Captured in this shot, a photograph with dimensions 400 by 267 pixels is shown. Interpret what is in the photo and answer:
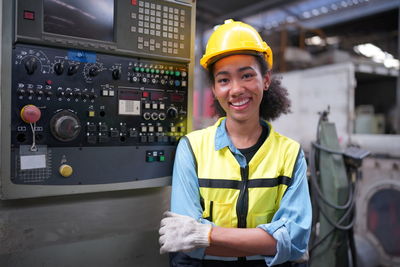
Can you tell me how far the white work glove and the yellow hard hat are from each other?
0.55m

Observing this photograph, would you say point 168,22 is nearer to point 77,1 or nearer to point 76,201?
point 77,1

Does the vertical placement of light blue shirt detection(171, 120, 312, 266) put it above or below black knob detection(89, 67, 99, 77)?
below

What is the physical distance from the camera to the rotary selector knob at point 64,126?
3.19ft

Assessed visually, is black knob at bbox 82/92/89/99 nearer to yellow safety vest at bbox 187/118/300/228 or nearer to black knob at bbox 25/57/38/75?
black knob at bbox 25/57/38/75

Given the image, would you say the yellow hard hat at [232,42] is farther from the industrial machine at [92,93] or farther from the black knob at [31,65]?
the black knob at [31,65]

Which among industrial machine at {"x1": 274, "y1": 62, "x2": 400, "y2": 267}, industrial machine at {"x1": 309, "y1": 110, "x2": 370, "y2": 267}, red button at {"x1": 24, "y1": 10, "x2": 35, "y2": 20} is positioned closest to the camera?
red button at {"x1": 24, "y1": 10, "x2": 35, "y2": 20}

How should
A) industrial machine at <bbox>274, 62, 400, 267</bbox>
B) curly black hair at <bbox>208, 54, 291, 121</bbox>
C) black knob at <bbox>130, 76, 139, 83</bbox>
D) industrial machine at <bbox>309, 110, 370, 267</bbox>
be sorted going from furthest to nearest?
industrial machine at <bbox>274, 62, 400, 267</bbox>
industrial machine at <bbox>309, 110, 370, 267</bbox>
curly black hair at <bbox>208, 54, 291, 121</bbox>
black knob at <bbox>130, 76, 139, 83</bbox>

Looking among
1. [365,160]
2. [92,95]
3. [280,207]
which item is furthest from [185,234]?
[365,160]

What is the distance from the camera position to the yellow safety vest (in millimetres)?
1023

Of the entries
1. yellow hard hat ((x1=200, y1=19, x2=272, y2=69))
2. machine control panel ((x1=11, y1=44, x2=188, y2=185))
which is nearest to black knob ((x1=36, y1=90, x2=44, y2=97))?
machine control panel ((x1=11, y1=44, x2=188, y2=185))

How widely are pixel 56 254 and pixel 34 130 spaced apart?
1.34 feet

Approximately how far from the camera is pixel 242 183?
104 centimetres

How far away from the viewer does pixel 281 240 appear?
3.08ft

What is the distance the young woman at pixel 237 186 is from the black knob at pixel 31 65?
1.71 ft
